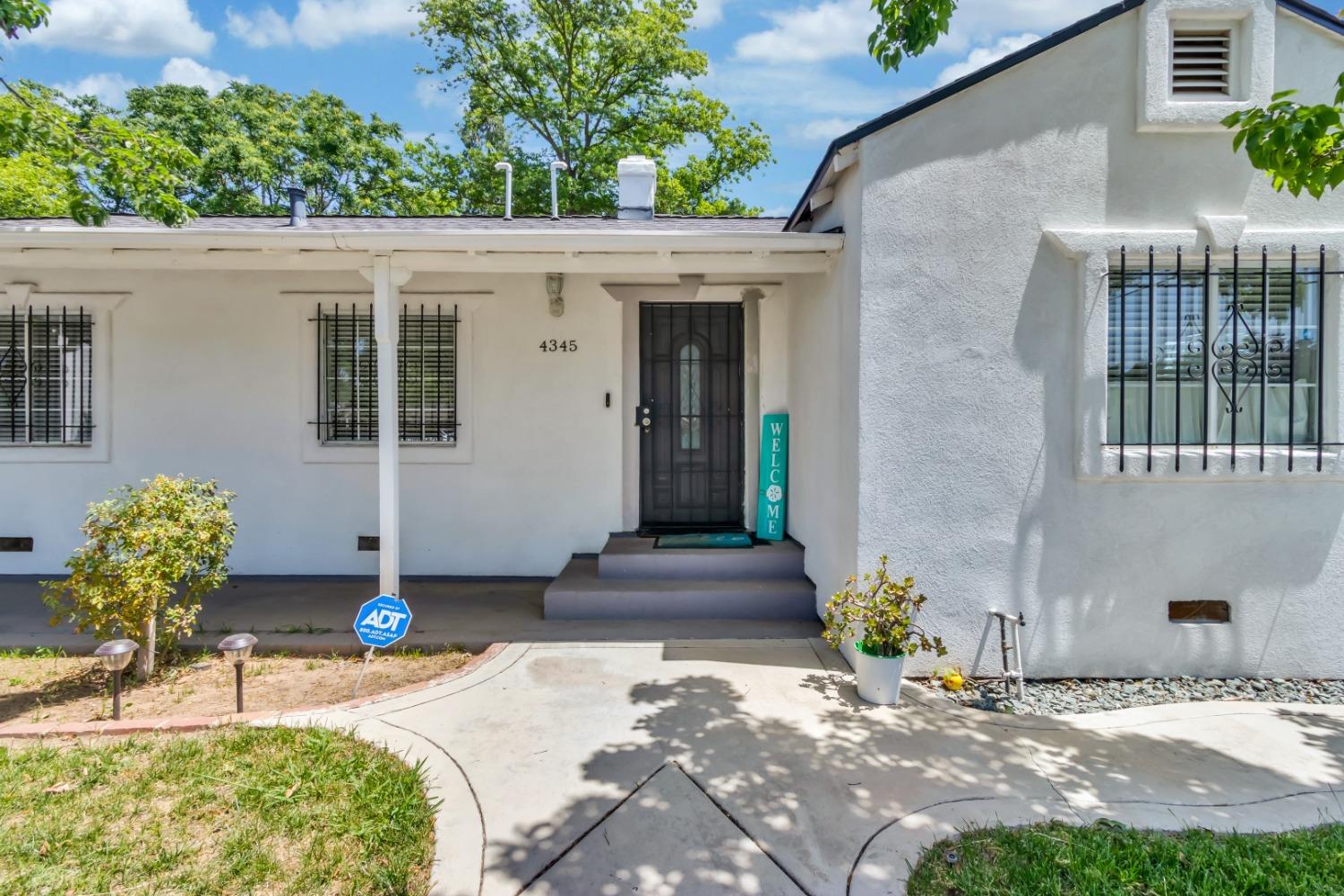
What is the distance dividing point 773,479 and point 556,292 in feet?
9.66

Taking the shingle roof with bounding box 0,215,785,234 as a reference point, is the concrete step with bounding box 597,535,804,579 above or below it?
below

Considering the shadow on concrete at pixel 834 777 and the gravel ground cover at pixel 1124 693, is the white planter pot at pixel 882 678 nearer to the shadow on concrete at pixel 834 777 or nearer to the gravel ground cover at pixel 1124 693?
the shadow on concrete at pixel 834 777

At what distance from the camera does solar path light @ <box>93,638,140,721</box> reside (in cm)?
368

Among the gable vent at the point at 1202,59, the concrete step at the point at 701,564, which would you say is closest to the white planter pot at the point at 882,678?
the concrete step at the point at 701,564

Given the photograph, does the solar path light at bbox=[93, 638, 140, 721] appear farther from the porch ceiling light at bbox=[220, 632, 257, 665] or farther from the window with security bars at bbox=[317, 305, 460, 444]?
the window with security bars at bbox=[317, 305, 460, 444]

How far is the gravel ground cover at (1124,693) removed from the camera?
164 inches

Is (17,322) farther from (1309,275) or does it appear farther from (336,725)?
(1309,275)

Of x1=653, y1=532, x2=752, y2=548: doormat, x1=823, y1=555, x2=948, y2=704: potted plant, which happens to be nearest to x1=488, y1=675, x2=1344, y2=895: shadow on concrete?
x1=823, y1=555, x2=948, y2=704: potted plant

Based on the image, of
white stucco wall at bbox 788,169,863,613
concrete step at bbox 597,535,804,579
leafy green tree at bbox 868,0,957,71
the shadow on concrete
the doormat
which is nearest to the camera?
the shadow on concrete

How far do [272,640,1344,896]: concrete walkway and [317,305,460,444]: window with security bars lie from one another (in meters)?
3.31

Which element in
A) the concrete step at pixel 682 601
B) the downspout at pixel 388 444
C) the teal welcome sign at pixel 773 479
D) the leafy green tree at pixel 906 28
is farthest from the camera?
the teal welcome sign at pixel 773 479

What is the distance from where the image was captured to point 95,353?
6.76m

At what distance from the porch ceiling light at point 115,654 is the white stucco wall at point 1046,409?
4.58 m

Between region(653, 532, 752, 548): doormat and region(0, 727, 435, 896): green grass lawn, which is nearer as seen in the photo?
region(0, 727, 435, 896): green grass lawn
